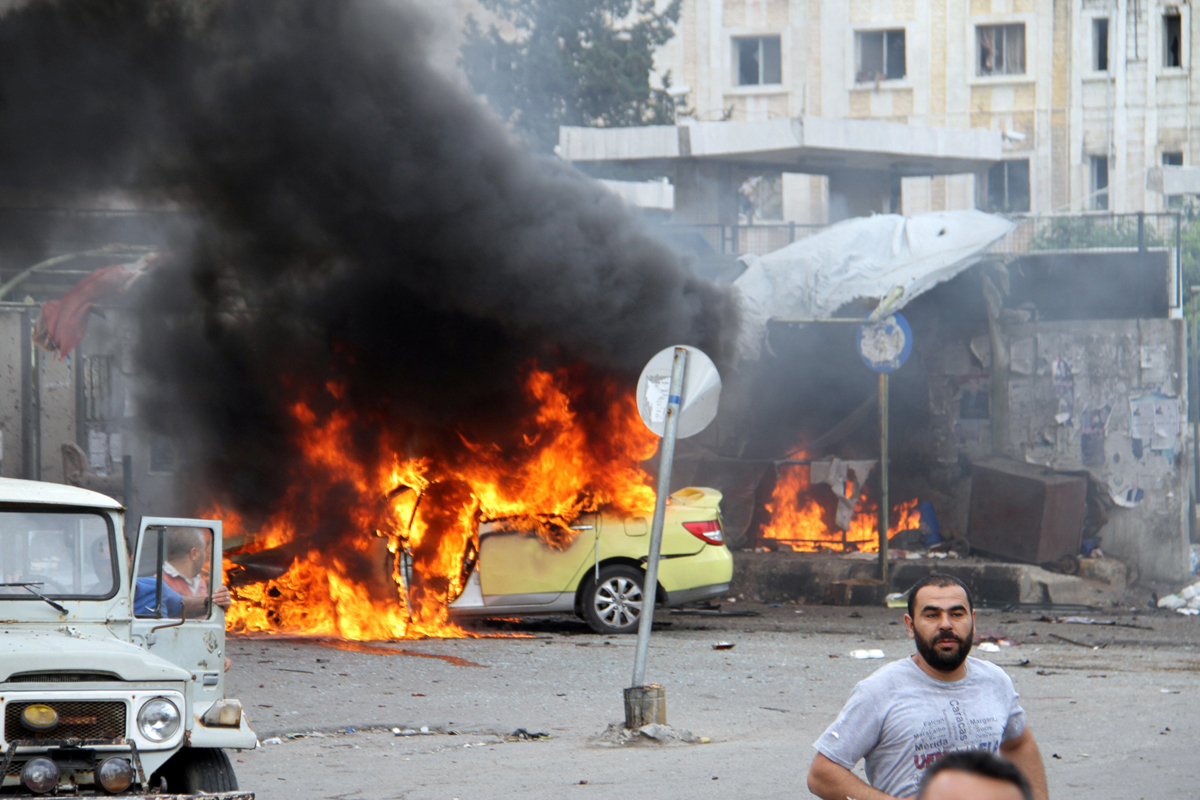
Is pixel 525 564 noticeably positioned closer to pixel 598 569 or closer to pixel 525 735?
pixel 598 569

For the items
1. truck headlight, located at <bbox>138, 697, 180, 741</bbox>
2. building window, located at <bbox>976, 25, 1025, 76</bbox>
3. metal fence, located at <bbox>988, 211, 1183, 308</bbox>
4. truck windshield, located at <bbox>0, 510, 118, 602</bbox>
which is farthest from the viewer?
building window, located at <bbox>976, 25, 1025, 76</bbox>

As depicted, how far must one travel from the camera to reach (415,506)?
12.6 m

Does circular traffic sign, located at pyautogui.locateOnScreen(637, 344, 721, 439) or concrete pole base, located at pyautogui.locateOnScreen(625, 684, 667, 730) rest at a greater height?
circular traffic sign, located at pyautogui.locateOnScreen(637, 344, 721, 439)

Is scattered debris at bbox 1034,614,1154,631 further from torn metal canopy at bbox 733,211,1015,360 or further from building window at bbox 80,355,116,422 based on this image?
building window at bbox 80,355,116,422

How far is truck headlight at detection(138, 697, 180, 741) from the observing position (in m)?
4.72

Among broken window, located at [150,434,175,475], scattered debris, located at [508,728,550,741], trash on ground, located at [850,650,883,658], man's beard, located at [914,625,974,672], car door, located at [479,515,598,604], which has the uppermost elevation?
man's beard, located at [914,625,974,672]

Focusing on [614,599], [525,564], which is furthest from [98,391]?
[614,599]

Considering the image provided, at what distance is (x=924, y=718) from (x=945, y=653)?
17 centimetres

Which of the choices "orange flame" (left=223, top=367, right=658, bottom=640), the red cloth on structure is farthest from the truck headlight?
the red cloth on structure

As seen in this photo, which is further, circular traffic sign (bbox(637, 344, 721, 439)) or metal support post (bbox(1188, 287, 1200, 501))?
metal support post (bbox(1188, 287, 1200, 501))

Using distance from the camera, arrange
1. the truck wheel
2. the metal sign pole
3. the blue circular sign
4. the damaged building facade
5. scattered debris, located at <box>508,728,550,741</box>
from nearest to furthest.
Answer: the truck wheel, the metal sign pole, scattered debris, located at <box>508,728,550,741</box>, the blue circular sign, the damaged building facade

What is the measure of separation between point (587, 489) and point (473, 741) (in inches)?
205

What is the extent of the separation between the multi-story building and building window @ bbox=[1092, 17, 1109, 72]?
0.13 feet

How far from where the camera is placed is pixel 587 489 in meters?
12.8
